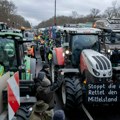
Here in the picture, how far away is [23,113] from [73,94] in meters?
4.42

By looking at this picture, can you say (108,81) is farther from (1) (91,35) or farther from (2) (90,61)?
(1) (91,35)

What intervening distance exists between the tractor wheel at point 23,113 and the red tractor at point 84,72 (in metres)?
4.34

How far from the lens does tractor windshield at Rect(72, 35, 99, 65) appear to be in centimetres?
1262

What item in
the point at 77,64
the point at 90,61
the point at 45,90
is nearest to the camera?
the point at 45,90

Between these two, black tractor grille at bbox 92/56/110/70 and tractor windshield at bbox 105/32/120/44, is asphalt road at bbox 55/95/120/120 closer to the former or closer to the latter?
black tractor grille at bbox 92/56/110/70

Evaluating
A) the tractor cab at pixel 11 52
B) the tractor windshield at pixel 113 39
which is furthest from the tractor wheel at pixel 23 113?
the tractor windshield at pixel 113 39

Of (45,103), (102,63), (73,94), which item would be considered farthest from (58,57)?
(45,103)

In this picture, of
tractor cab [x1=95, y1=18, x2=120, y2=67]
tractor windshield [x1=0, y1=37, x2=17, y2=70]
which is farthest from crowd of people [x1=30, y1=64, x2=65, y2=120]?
tractor cab [x1=95, y1=18, x2=120, y2=67]

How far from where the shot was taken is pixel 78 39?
12758mm

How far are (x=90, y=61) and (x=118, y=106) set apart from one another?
6.66ft

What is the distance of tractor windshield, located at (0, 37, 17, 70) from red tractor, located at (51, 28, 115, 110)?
174 cm

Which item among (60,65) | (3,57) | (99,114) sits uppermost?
(3,57)

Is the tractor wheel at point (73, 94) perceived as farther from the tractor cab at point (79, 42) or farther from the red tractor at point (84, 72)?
the tractor cab at point (79, 42)

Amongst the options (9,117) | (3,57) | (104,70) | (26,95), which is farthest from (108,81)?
(9,117)
